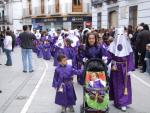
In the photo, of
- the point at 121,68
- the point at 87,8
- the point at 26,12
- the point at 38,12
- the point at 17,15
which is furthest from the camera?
the point at 17,15

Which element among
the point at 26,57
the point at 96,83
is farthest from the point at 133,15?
the point at 96,83

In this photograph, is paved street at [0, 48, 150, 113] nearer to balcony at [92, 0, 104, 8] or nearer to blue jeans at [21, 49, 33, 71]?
blue jeans at [21, 49, 33, 71]

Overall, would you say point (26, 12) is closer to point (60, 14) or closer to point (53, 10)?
point (53, 10)

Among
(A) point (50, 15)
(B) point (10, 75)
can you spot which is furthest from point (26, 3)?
(B) point (10, 75)

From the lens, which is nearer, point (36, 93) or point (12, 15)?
point (36, 93)

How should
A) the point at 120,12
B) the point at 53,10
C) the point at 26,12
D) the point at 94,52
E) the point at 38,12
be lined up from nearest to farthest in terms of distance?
the point at 94,52, the point at 120,12, the point at 53,10, the point at 38,12, the point at 26,12

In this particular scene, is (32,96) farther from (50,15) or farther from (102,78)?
(50,15)

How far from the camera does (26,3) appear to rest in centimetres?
6412

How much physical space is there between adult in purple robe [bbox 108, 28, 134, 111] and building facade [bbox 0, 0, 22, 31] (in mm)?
57052

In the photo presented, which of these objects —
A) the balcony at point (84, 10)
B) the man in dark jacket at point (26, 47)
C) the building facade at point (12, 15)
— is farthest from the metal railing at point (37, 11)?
the man in dark jacket at point (26, 47)

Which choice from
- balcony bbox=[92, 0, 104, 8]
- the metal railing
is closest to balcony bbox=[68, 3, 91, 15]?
the metal railing

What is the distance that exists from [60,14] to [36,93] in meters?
42.7

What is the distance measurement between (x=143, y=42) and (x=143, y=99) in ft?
20.7

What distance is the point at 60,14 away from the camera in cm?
5478
